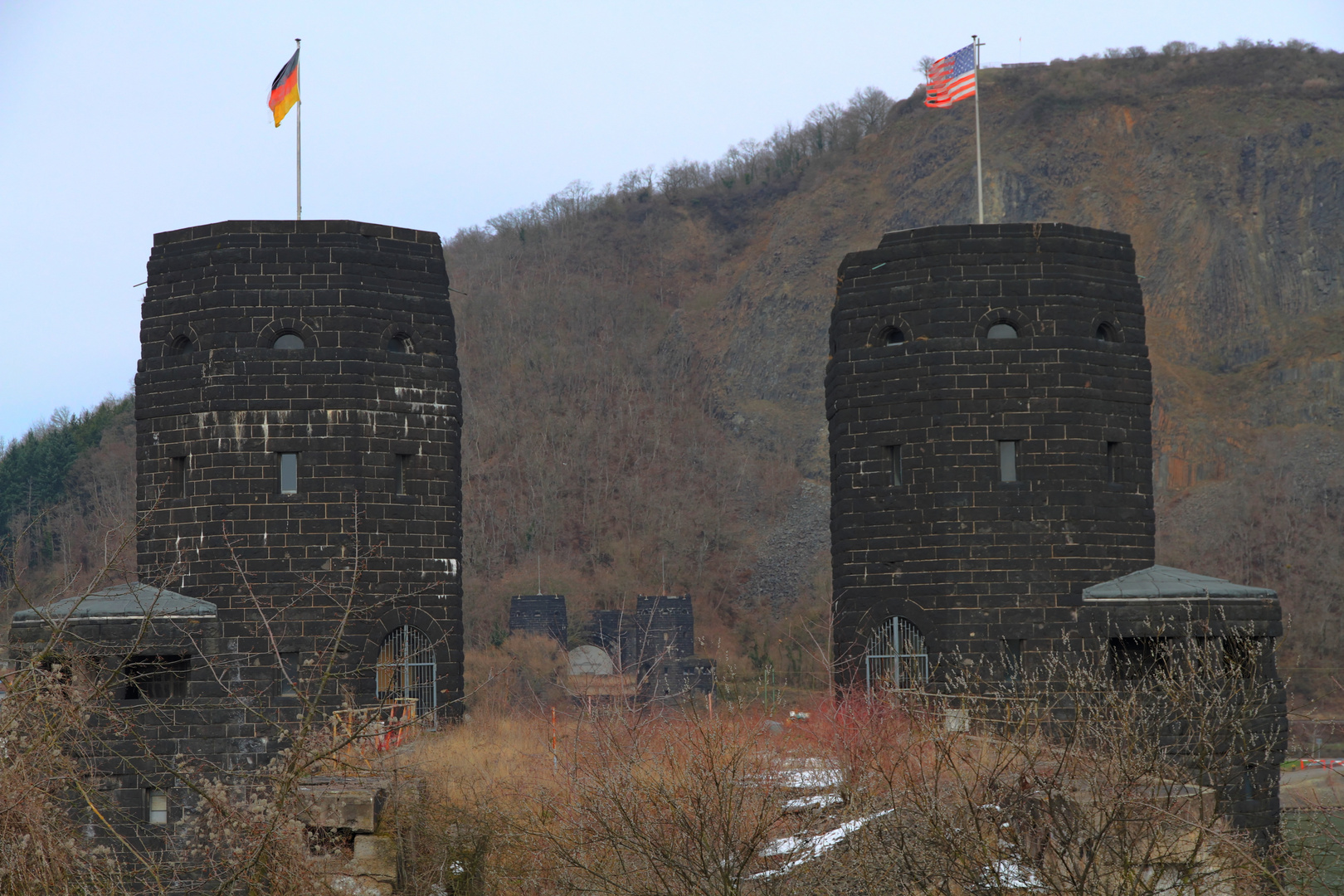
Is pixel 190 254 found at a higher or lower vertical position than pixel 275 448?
higher

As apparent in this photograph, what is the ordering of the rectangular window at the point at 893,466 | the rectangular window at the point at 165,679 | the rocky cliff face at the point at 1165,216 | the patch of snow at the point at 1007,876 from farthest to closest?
the rocky cliff face at the point at 1165,216 < the rectangular window at the point at 893,466 < the rectangular window at the point at 165,679 < the patch of snow at the point at 1007,876

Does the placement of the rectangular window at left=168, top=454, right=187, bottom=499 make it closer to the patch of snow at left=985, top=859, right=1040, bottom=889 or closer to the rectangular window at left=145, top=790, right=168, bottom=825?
the rectangular window at left=145, top=790, right=168, bottom=825

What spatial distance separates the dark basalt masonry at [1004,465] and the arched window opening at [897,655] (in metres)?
0.10

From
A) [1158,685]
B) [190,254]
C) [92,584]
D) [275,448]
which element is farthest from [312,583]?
[1158,685]

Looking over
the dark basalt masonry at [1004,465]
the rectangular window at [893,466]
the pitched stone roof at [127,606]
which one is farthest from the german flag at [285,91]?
the rectangular window at [893,466]

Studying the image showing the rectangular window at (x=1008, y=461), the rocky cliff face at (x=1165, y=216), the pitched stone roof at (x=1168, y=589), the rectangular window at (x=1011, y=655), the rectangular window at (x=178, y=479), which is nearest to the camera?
the pitched stone roof at (x=1168, y=589)

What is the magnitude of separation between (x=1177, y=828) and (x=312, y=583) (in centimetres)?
1189

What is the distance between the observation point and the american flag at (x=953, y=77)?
2220cm

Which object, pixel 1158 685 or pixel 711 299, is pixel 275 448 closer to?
pixel 1158 685

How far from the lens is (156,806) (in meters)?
18.8

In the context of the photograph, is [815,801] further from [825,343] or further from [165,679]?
[825,343]

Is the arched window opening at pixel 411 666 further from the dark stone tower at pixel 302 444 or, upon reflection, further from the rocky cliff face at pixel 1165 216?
the rocky cliff face at pixel 1165 216

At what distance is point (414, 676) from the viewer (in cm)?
1978

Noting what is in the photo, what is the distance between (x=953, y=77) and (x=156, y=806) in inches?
631
